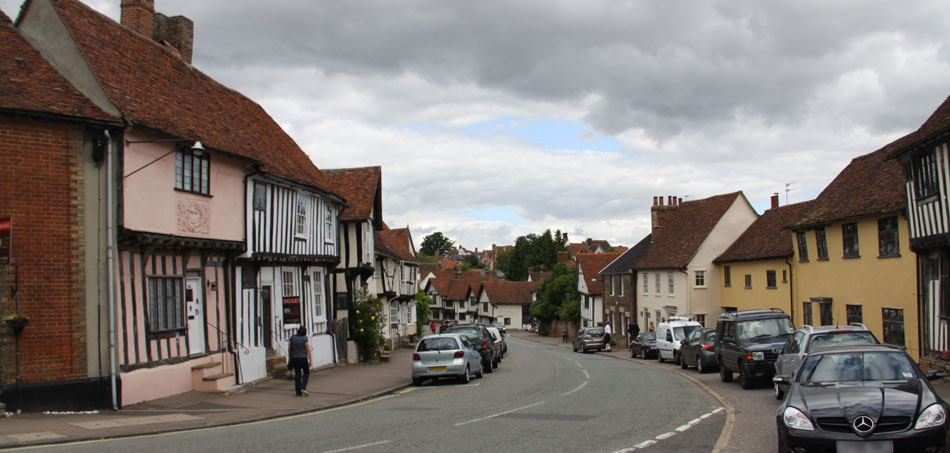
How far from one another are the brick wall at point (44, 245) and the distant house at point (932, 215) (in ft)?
60.2

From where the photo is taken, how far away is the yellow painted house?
930 inches

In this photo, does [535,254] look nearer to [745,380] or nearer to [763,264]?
[763,264]

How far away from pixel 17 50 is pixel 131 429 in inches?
316

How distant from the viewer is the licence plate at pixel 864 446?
25.6ft

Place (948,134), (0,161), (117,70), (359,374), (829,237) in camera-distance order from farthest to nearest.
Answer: (829,237), (359,374), (948,134), (117,70), (0,161)

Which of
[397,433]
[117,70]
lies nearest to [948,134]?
[397,433]

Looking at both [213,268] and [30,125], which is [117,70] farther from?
[213,268]

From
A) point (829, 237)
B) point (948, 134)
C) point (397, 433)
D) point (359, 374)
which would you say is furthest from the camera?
point (829, 237)

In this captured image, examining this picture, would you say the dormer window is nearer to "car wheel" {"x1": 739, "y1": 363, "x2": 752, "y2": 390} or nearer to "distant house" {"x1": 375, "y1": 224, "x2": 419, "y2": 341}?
"car wheel" {"x1": 739, "y1": 363, "x2": 752, "y2": 390}

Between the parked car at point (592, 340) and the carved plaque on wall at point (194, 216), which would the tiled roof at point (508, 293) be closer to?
the parked car at point (592, 340)

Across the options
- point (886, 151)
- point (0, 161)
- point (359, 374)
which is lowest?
point (359, 374)

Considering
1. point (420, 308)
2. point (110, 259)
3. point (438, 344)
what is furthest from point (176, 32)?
point (420, 308)

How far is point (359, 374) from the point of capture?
76.7ft

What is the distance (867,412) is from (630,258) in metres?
45.2
